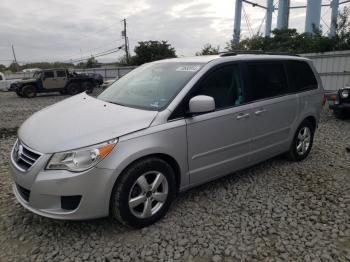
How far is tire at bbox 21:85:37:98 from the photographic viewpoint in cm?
1802

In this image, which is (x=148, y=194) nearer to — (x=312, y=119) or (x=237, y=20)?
(x=312, y=119)

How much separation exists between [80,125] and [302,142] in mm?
3519

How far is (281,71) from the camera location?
4.38 m

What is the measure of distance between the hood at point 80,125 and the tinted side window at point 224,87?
29.1 inches

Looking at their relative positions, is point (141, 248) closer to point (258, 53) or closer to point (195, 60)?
point (195, 60)

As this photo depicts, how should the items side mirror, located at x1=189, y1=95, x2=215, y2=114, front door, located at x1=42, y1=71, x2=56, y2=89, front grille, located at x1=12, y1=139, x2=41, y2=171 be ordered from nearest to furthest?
front grille, located at x1=12, y1=139, x2=41, y2=171, side mirror, located at x1=189, y1=95, x2=215, y2=114, front door, located at x1=42, y1=71, x2=56, y2=89

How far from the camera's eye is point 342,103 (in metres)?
8.07

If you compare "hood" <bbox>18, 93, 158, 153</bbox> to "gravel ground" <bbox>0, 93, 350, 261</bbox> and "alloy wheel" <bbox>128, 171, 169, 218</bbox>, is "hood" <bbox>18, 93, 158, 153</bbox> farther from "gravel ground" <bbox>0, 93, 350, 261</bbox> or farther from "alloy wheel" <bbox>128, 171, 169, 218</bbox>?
"gravel ground" <bbox>0, 93, 350, 261</bbox>

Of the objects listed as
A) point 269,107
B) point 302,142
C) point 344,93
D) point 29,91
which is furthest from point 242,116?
point 29,91

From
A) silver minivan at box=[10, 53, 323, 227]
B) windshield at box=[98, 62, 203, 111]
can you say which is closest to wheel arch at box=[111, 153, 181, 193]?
silver minivan at box=[10, 53, 323, 227]

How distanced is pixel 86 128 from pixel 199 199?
161 centimetres

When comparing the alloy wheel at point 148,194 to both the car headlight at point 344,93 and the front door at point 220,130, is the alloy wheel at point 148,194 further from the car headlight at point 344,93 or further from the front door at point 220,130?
the car headlight at point 344,93

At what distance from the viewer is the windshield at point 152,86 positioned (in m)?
3.29

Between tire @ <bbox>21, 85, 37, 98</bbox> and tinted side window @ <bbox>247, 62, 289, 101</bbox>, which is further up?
tinted side window @ <bbox>247, 62, 289, 101</bbox>
